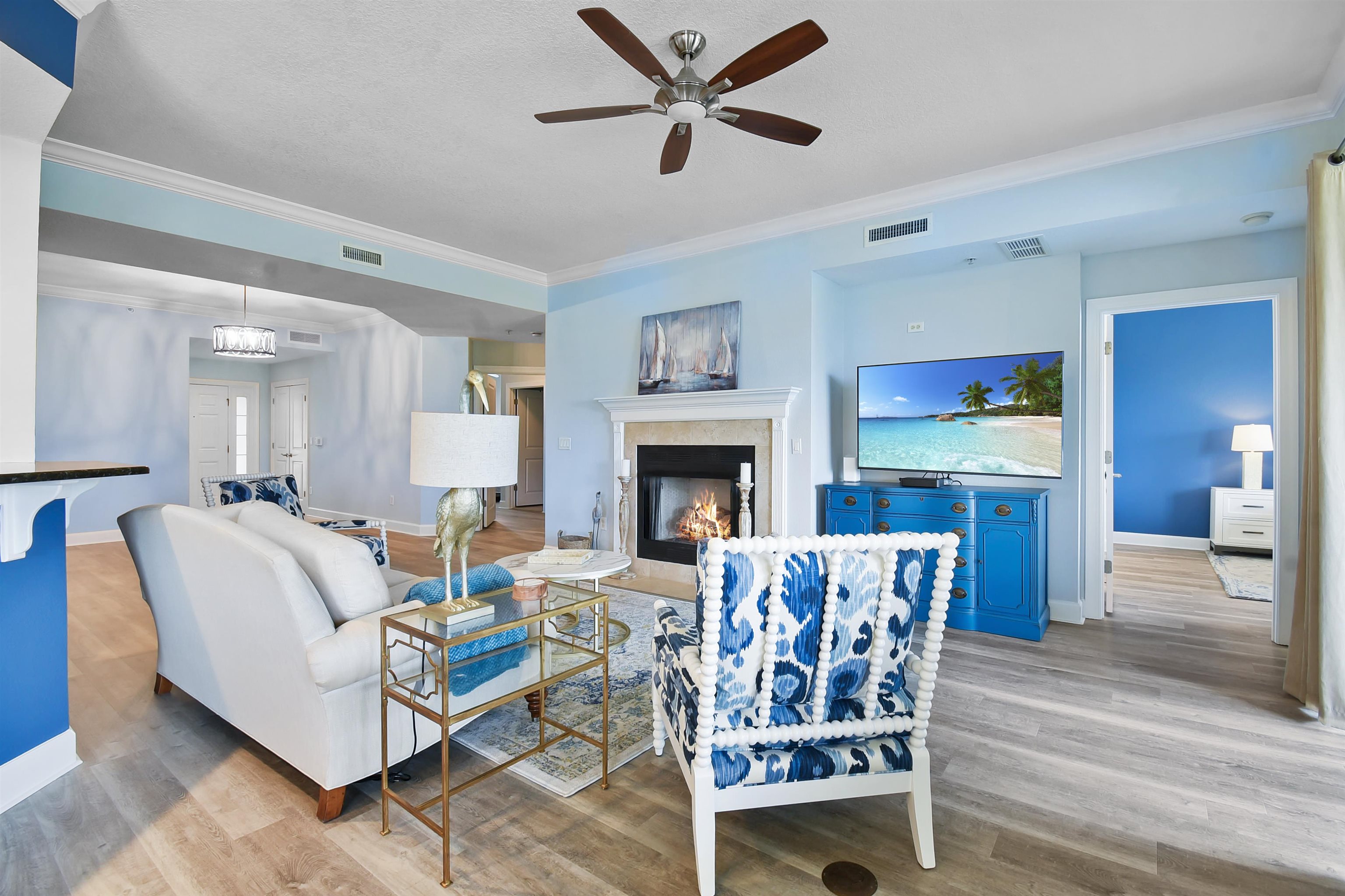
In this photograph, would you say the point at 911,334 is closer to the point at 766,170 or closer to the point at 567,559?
the point at 766,170

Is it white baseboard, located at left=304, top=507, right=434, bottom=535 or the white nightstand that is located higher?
the white nightstand

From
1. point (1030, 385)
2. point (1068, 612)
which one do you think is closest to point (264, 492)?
point (1030, 385)

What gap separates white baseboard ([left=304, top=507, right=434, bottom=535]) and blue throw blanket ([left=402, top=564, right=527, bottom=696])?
4969 millimetres

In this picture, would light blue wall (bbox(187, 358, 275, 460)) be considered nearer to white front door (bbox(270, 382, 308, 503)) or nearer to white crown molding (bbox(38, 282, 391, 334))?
white front door (bbox(270, 382, 308, 503))

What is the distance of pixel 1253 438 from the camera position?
592cm

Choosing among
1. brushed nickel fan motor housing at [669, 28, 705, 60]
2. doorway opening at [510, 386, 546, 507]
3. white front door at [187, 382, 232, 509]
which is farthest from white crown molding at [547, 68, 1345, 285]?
white front door at [187, 382, 232, 509]

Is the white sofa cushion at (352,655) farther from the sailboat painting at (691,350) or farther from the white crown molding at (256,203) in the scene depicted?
the sailboat painting at (691,350)

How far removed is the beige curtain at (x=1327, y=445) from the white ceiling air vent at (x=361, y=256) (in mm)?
5252

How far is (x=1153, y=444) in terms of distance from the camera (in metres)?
6.67

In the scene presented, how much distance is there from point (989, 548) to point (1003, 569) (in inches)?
5.7

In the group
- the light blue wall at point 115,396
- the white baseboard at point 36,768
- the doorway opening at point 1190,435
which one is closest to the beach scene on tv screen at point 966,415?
the doorway opening at point 1190,435

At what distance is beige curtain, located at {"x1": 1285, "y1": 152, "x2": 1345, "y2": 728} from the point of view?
255 cm

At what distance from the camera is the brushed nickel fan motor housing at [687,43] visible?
2.35 metres

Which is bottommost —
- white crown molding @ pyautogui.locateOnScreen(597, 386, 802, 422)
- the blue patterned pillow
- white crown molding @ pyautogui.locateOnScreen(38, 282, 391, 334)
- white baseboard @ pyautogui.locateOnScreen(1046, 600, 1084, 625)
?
white baseboard @ pyautogui.locateOnScreen(1046, 600, 1084, 625)
